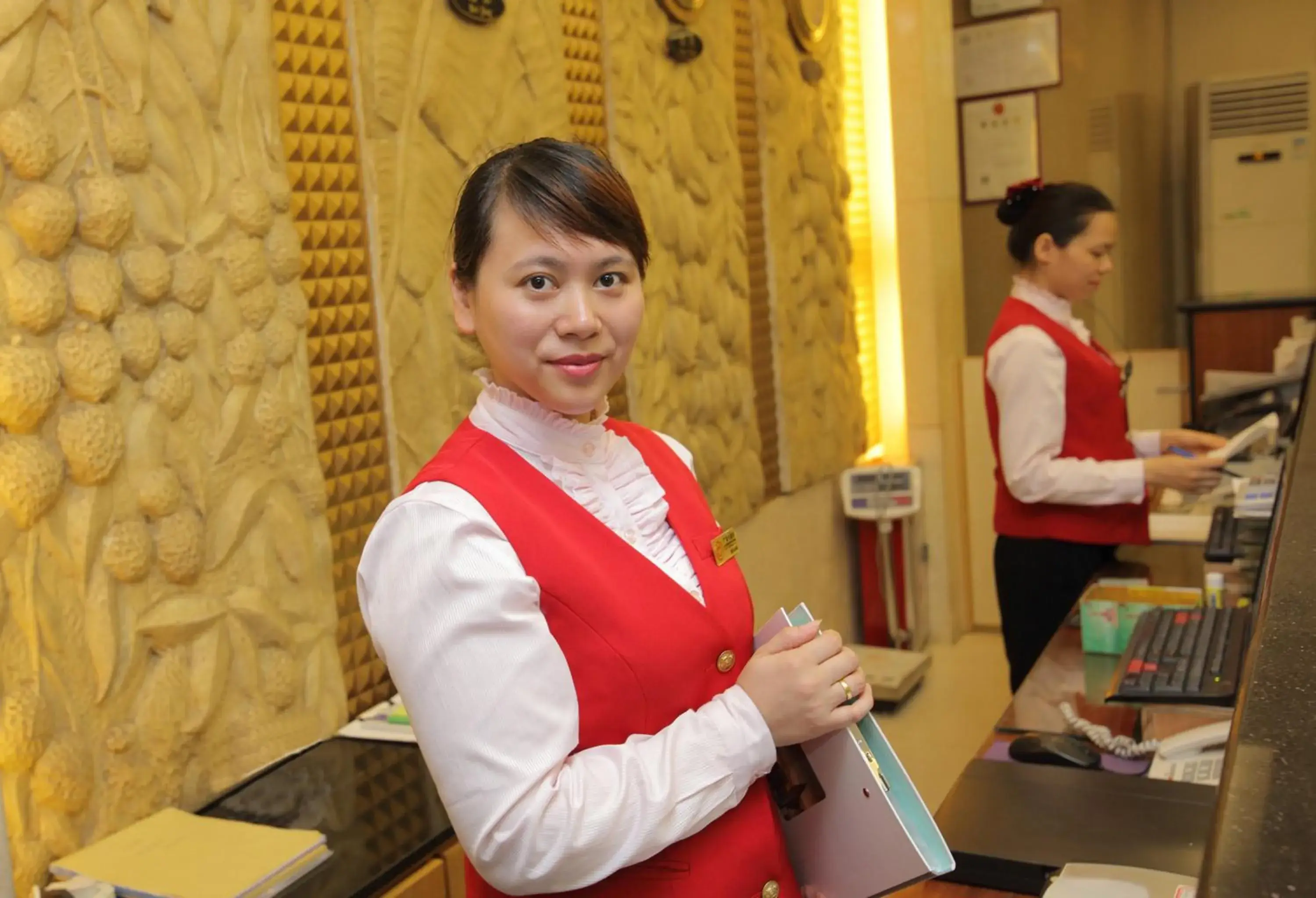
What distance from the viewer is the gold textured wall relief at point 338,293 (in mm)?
2160

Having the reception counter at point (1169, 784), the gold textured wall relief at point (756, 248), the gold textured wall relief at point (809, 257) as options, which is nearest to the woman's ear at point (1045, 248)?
the reception counter at point (1169, 784)

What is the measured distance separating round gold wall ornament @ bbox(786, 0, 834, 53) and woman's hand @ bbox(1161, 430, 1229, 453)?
1.98 meters

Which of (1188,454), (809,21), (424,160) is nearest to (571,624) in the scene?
(424,160)

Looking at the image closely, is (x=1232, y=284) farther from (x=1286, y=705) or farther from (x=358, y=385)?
(x=1286, y=705)

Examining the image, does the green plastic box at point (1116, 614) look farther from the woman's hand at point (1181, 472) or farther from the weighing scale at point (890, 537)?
the weighing scale at point (890, 537)

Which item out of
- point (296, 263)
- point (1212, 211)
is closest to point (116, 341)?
point (296, 263)

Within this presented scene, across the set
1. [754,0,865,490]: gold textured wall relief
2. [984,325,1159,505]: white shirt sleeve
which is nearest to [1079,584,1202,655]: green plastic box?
[984,325,1159,505]: white shirt sleeve

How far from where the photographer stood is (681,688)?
1165 mm

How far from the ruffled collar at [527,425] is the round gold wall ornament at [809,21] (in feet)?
11.2

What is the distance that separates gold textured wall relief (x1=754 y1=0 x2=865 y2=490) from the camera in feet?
13.6

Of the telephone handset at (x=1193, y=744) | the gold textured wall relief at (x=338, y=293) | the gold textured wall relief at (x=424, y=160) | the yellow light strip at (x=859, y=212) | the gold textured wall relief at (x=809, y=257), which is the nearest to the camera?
the telephone handset at (x=1193, y=744)

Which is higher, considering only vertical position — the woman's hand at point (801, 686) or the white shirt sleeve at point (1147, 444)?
the woman's hand at point (801, 686)

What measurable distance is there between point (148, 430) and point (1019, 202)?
233 cm

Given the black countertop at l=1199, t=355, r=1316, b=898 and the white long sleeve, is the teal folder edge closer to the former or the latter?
the black countertop at l=1199, t=355, r=1316, b=898
